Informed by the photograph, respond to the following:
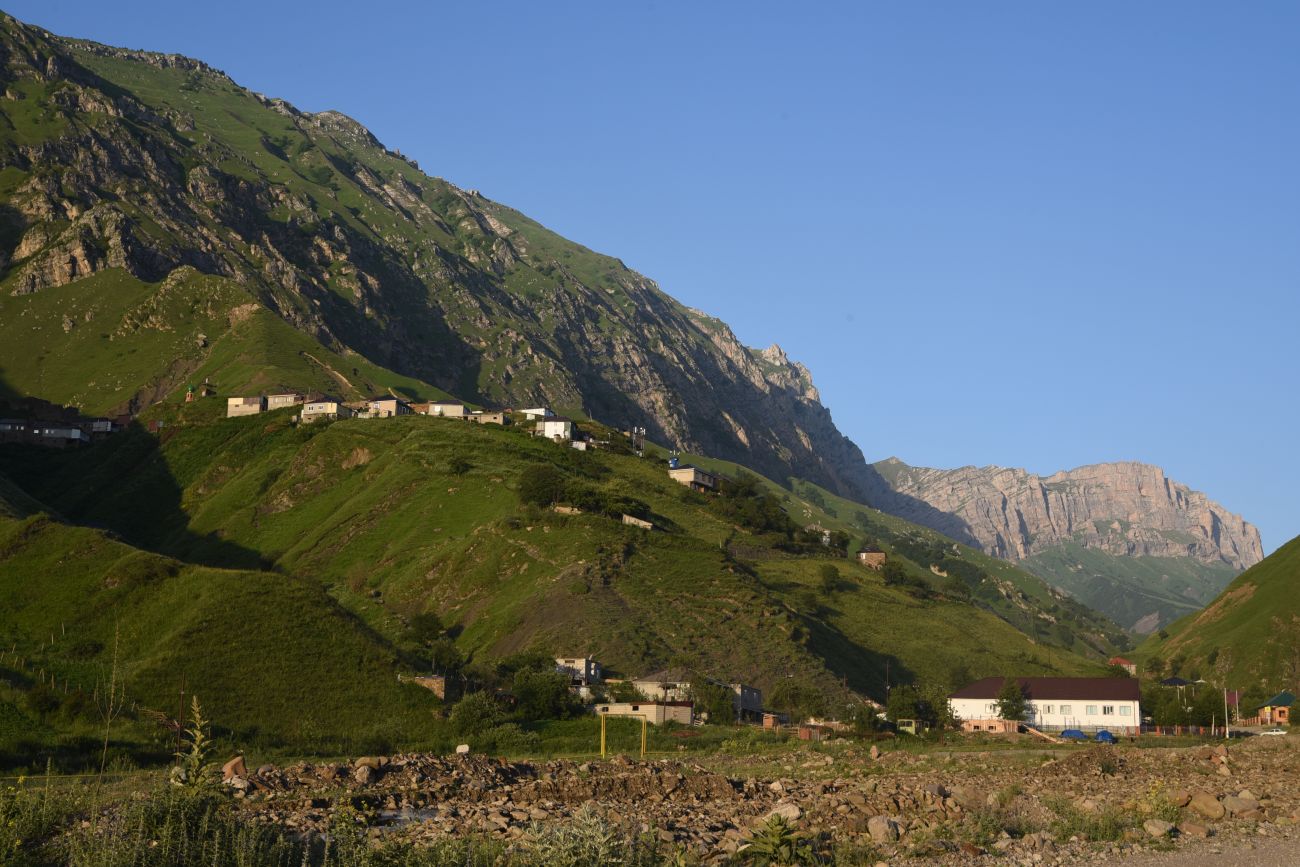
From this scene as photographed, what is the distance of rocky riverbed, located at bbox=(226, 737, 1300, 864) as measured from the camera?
117ft

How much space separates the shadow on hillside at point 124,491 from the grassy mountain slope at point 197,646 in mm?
60287

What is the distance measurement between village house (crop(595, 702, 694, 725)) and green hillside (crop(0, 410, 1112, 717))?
15.5 meters

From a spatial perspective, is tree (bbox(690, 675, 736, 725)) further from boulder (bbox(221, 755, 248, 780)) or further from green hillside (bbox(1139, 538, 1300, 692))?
green hillside (bbox(1139, 538, 1300, 692))

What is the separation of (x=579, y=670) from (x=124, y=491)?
102 m

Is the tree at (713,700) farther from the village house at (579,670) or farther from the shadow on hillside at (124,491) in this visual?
the shadow on hillside at (124,491)

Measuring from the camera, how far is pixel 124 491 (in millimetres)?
175500

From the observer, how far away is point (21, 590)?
83375 millimetres

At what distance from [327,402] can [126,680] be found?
13202cm

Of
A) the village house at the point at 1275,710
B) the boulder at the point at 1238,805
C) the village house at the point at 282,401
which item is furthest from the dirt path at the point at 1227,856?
the village house at the point at 282,401

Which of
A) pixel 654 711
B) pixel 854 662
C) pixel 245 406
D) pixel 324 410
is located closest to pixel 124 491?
pixel 245 406

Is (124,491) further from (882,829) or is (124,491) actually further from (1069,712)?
(882,829)

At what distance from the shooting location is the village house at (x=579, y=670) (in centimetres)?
9788

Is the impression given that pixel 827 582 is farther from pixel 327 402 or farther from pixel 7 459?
pixel 7 459

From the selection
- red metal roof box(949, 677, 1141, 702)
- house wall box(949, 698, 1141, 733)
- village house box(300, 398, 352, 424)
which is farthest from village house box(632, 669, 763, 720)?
village house box(300, 398, 352, 424)
